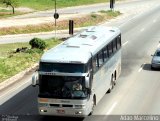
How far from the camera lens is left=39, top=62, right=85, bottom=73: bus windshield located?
71.1ft

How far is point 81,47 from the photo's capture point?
2383 centimetres

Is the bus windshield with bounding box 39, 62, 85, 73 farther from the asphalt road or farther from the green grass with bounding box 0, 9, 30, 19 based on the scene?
the green grass with bounding box 0, 9, 30, 19

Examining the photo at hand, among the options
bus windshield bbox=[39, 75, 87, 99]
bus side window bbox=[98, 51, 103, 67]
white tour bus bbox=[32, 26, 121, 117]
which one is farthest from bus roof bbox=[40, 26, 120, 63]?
bus windshield bbox=[39, 75, 87, 99]

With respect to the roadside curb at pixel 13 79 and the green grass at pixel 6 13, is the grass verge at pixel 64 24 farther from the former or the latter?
the roadside curb at pixel 13 79

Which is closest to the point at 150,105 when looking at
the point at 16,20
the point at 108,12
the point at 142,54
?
the point at 142,54

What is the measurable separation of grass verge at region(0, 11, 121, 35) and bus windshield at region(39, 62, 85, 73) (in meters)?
37.2

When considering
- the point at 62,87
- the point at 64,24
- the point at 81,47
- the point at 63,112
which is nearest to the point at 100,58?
the point at 81,47

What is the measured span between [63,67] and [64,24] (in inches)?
1707

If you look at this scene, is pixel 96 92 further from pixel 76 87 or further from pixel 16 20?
pixel 16 20

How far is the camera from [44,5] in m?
92.1

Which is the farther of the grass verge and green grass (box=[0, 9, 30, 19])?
green grass (box=[0, 9, 30, 19])

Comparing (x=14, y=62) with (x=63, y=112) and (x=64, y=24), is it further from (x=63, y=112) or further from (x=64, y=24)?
(x=64, y=24)

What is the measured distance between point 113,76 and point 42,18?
141 ft

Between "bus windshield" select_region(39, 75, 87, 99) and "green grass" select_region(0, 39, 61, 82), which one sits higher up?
"bus windshield" select_region(39, 75, 87, 99)
